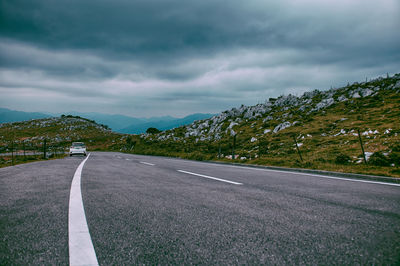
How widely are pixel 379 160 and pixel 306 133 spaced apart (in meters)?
25.8

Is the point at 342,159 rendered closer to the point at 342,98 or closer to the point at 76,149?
the point at 76,149

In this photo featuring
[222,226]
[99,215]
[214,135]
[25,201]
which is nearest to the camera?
[222,226]

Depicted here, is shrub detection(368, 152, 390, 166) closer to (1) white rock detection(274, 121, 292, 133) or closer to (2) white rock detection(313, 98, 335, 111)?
(1) white rock detection(274, 121, 292, 133)

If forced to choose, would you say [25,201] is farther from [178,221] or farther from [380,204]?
[380,204]

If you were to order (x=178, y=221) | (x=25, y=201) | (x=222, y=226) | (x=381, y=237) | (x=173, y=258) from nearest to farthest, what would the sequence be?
(x=173, y=258)
(x=381, y=237)
(x=222, y=226)
(x=178, y=221)
(x=25, y=201)

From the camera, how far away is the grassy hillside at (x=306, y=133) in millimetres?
16281

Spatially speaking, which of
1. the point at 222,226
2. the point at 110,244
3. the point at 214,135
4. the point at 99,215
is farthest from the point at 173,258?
the point at 214,135

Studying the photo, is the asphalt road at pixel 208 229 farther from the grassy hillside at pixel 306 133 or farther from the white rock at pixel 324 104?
the white rock at pixel 324 104

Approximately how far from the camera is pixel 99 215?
11.1ft

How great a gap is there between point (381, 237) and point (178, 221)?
2284 millimetres

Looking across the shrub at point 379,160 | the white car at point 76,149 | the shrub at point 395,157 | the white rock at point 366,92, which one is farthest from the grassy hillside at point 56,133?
the shrub at point 395,157

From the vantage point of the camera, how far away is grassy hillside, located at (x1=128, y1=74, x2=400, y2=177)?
1628 cm

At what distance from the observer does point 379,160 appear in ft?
37.4

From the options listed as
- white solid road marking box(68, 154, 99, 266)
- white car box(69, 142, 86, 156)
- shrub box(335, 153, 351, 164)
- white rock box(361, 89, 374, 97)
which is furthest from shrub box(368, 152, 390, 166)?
white rock box(361, 89, 374, 97)
